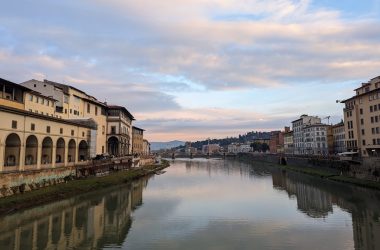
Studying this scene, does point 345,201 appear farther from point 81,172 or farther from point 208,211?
point 81,172

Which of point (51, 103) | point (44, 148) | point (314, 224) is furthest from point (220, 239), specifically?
point (51, 103)

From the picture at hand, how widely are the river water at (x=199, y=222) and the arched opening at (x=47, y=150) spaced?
6.98m

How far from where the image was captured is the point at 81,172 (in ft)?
155

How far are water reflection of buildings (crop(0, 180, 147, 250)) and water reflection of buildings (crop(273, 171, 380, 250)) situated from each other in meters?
15.8

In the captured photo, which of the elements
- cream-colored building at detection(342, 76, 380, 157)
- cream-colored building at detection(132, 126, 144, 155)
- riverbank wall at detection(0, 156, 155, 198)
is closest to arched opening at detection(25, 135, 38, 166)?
riverbank wall at detection(0, 156, 155, 198)

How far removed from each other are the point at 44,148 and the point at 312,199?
3211cm

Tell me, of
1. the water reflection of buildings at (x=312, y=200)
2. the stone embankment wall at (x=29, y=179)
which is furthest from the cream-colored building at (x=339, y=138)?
the stone embankment wall at (x=29, y=179)

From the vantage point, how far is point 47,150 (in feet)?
135

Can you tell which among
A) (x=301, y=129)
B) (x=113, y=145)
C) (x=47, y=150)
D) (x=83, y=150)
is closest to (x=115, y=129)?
(x=113, y=145)

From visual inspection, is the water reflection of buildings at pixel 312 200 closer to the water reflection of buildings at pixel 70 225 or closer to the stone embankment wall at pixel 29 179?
the water reflection of buildings at pixel 70 225

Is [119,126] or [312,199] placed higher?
[119,126]

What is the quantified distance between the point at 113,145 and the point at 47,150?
1290 inches

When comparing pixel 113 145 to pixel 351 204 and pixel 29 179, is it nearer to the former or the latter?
pixel 29 179

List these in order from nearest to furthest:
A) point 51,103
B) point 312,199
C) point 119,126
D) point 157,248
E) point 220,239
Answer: point 157,248, point 220,239, point 312,199, point 51,103, point 119,126
